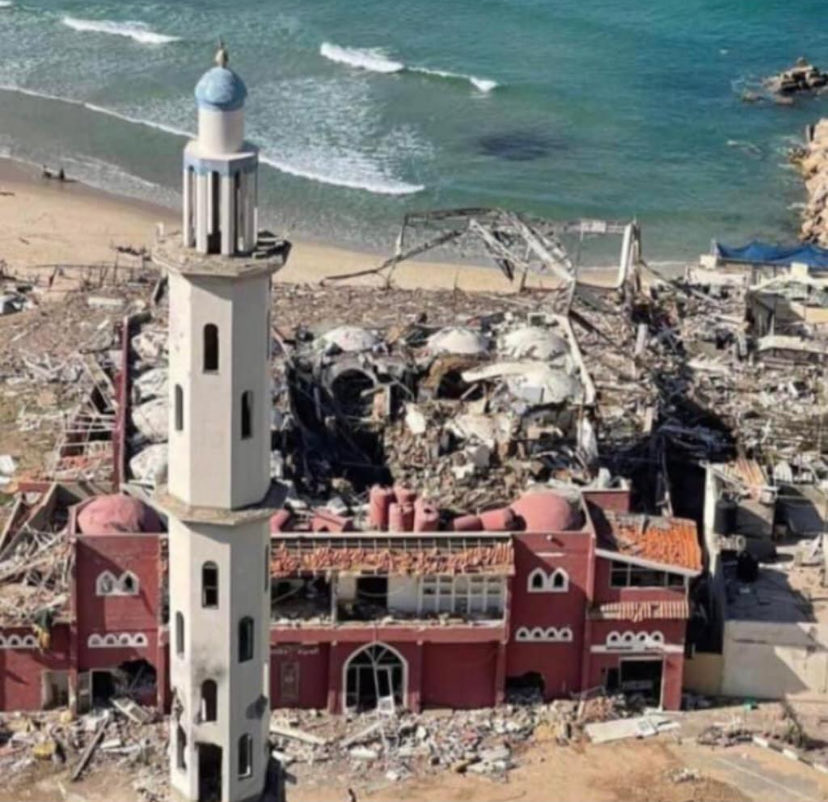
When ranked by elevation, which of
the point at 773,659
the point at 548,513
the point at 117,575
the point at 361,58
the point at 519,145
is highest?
the point at 361,58

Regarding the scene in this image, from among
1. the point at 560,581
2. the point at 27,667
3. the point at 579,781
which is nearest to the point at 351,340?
the point at 560,581

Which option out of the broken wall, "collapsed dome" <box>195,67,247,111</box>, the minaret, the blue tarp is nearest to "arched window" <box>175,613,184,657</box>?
the minaret

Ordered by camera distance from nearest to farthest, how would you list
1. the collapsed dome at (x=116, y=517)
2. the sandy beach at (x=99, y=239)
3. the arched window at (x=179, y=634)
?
the arched window at (x=179, y=634) < the collapsed dome at (x=116, y=517) < the sandy beach at (x=99, y=239)

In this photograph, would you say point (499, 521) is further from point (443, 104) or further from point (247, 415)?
point (443, 104)

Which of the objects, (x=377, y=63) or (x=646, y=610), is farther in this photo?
(x=377, y=63)

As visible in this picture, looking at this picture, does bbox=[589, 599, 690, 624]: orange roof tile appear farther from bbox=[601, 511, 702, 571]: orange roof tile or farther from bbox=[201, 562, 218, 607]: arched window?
bbox=[201, 562, 218, 607]: arched window

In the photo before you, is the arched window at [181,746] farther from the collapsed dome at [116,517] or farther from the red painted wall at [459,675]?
the red painted wall at [459,675]

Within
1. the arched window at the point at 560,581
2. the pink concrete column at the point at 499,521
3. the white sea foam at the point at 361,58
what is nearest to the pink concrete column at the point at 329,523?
the pink concrete column at the point at 499,521
